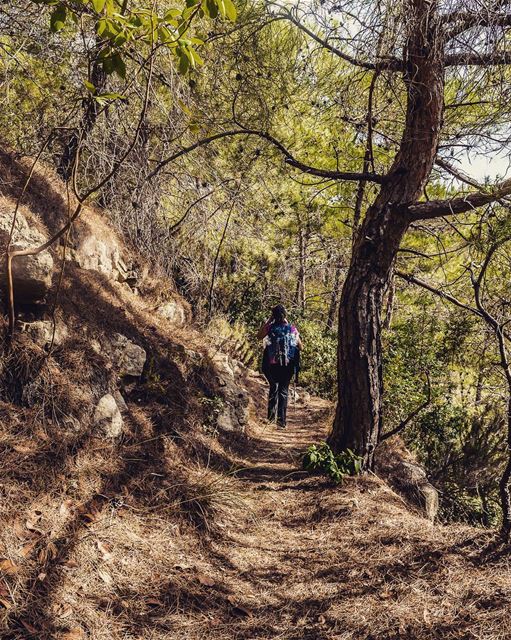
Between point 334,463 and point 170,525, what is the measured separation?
1.86 m

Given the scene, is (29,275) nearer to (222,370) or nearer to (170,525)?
(170,525)

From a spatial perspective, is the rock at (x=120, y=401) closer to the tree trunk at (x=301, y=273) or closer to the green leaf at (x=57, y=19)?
the green leaf at (x=57, y=19)

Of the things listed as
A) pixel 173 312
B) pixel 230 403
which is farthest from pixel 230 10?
pixel 173 312

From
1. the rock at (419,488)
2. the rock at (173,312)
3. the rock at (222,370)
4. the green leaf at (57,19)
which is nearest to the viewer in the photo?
the green leaf at (57,19)

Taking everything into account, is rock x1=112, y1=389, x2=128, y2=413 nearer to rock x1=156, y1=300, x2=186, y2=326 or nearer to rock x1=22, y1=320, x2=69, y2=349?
rock x1=22, y1=320, x2=69, y2=349

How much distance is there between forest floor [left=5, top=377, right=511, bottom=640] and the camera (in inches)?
96.3

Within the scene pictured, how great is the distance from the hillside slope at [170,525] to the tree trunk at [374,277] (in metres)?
0.57

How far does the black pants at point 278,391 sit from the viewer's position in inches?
259

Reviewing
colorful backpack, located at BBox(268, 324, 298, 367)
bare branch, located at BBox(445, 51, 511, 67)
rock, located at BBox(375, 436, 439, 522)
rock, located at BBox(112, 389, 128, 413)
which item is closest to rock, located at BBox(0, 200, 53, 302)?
rock, located at BBox(112, 389, 128, 413)

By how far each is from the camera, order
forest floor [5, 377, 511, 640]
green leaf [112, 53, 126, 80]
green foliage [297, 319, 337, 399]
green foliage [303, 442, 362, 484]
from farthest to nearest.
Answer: green foliage [297, 319, 337, 399]
green foliage [303, 442, 362, 484]
forest floor [5, 377, 511, 640]
green leaf [112, 53, 126, 80]

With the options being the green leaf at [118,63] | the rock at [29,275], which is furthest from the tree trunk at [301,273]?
the green leaf at [118,63]

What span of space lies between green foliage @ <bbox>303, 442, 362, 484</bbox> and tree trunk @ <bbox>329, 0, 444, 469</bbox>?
13 centimetres

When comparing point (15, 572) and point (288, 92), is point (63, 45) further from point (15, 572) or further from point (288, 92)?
point (15, 572)

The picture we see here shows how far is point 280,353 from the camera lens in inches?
257
